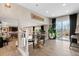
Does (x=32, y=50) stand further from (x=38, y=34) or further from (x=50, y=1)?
(x=50, y=1)

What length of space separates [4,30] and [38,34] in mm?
699

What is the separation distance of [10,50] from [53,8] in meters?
1.22

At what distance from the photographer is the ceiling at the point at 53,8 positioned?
7.07 ft

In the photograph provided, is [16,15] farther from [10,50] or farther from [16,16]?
[10,50]

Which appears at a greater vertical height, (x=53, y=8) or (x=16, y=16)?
(x=53, y=8)

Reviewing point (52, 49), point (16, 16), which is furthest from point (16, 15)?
point (52, 49)

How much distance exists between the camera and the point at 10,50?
2123 mm

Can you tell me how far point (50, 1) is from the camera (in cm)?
220

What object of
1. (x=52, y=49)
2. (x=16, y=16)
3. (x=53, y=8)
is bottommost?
(x=52, y=49)

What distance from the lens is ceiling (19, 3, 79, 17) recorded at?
215cm

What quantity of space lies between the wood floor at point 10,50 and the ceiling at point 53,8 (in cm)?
81

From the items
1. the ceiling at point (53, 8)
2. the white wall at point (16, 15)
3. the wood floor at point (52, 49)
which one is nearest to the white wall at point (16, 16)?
the white wall at point (16, 15)

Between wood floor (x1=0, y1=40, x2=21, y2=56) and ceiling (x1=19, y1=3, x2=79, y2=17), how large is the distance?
0.81 meters

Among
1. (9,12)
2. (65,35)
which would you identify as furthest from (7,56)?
(65,35)
